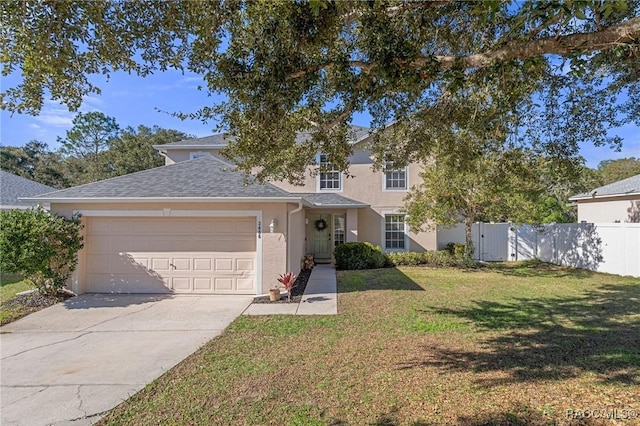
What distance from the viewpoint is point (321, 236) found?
17.1 metres

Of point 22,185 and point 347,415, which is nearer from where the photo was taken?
point 347,415

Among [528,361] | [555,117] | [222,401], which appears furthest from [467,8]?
[222,401]

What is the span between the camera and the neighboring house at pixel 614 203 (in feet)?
49.8

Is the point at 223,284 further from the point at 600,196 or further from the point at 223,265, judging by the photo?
the point at 600,196

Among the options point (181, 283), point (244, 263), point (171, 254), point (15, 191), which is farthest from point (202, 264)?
point (15, 191)

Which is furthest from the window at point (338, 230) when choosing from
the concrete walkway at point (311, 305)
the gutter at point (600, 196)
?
the gutter at point (600, 196)

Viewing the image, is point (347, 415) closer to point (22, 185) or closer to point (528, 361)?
point (528, 361)

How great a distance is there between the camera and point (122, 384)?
4656 mm

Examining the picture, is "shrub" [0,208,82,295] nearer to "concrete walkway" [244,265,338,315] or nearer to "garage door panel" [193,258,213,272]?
"garage door panel" [193,258,213,272]

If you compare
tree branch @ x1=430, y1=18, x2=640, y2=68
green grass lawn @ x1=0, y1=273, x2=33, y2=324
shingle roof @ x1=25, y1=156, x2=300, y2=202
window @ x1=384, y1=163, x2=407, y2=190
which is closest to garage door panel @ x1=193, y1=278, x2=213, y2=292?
shingle roof @ x1=25, y1=156, x2=300, y2=202

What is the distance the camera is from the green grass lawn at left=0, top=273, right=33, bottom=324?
787 centimetres

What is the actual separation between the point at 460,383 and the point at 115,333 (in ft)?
20.5

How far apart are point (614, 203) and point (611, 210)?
0.38 meters

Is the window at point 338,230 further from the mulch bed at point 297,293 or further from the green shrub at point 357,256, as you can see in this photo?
the mulch bed at point 297,293
